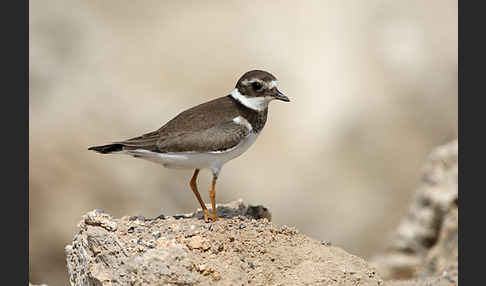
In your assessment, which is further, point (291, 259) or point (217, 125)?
point (217, 125)

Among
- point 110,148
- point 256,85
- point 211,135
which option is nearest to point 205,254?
point 211,135

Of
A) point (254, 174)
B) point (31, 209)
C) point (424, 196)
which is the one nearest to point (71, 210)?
point (31, 209)

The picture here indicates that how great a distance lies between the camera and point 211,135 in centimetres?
839

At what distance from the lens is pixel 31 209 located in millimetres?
14578

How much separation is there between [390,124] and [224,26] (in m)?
4.30

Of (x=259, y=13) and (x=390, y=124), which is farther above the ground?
(x=259, y=13)

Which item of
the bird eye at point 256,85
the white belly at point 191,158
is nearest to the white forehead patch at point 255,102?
the bird eye at point 256,85

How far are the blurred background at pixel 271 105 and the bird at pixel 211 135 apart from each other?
6.14m

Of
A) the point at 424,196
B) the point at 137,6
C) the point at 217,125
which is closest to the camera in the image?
the point at 217,125

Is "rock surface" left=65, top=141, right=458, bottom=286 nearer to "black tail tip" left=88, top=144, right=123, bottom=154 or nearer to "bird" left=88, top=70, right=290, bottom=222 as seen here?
"bird" left=88, top=70, right=290, bottom=222

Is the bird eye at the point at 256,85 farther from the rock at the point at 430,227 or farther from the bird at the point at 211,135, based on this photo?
the rock at the point at 430,227

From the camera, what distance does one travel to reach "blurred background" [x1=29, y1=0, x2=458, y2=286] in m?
14.7

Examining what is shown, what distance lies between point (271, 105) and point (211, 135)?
7145 millimetres

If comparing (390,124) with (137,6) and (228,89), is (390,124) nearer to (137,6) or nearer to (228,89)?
(228,89)
